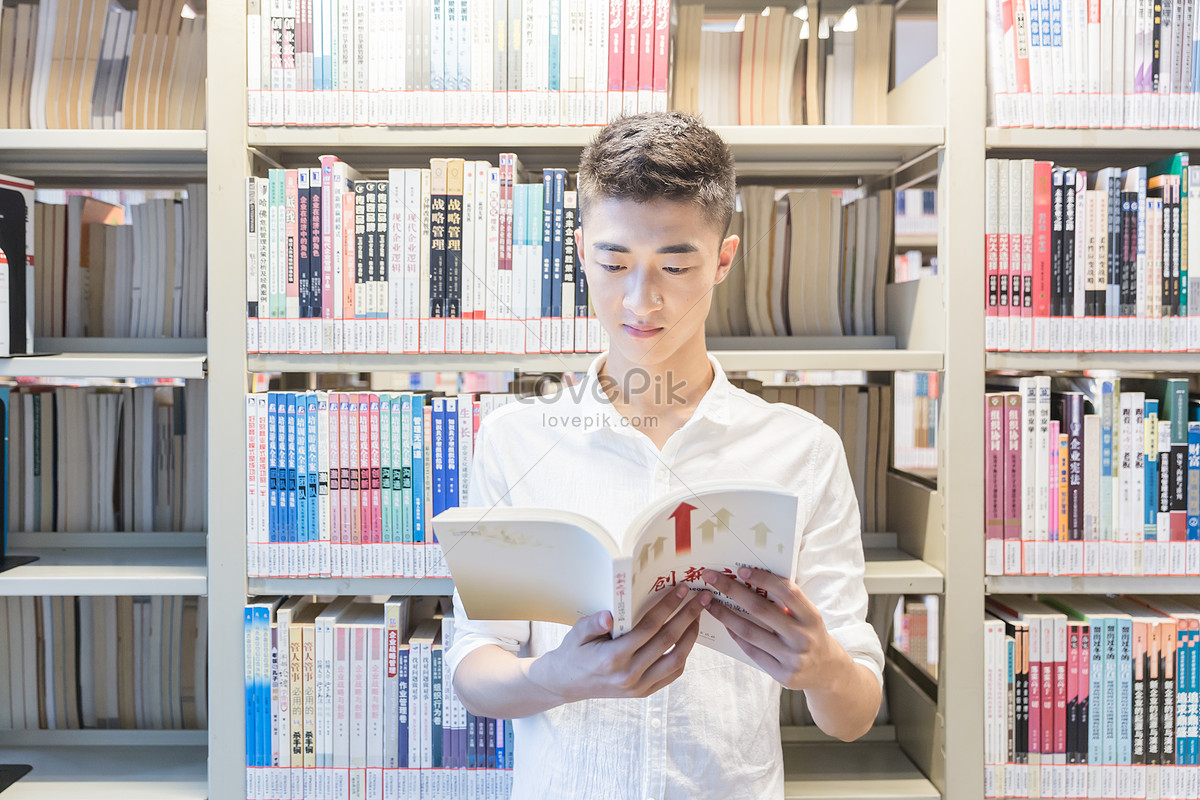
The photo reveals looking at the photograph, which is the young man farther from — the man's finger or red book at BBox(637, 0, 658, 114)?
red book at BBox(637, 0, 658, 114)

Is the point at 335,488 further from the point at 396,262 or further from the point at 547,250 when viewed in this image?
the point at 547,250

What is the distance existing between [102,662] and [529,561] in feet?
4.15

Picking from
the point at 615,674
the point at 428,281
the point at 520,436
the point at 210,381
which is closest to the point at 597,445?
the point at 520,436

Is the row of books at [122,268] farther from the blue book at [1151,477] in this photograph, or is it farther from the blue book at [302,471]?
the blue book at [1151,477]

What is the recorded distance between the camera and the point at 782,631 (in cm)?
82

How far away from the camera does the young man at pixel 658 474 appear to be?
1012mm

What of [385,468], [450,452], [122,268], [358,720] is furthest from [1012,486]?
[122,268]

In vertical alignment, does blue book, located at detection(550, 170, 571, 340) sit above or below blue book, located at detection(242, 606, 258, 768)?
above

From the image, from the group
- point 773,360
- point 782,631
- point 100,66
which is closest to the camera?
point 782,631

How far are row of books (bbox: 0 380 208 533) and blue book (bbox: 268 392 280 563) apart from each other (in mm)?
311

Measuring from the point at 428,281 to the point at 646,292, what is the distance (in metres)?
0.51

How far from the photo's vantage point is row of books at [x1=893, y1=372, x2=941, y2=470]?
5.38 ft

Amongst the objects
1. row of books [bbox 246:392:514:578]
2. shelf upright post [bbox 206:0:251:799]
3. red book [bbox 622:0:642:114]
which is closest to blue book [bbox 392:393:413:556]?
row of books [bbox 246:392:514:578]

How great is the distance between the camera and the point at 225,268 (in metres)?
1.36
